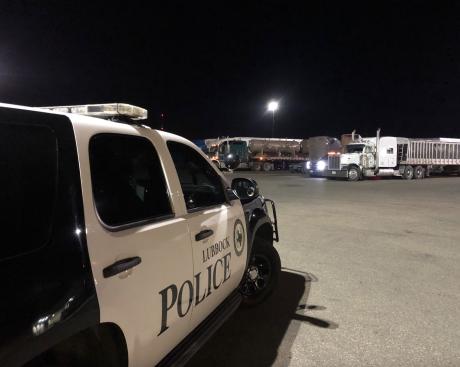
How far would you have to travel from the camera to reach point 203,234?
267cm

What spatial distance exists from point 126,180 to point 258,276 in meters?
2.29

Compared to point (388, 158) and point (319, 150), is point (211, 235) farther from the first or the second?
point (319, 150)

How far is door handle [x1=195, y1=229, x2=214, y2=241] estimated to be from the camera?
8.48 ft

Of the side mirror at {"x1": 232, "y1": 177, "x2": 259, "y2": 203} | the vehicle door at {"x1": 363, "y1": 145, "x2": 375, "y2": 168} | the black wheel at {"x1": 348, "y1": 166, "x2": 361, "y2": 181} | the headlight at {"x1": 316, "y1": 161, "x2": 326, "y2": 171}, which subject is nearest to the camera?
the side mirror at {"x1": 232, "y1": 177, "x2": 259, "y2": 203}

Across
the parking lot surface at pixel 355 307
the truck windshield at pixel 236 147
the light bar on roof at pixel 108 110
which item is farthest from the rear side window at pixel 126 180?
the truck windshield at pixel 236 147

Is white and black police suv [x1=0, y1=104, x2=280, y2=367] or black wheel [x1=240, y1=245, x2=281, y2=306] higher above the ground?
white and black police suv [x1=0, y1=104, x2=280, y2=367]

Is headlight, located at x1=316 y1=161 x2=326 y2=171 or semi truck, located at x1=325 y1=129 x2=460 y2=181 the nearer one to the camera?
semi truck, located at x1=325 y1=129 x2=460 y2=181

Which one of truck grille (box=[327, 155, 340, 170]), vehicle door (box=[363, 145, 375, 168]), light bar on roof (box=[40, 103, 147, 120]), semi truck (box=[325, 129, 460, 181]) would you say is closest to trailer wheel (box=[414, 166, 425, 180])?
semi truck (box=[325, 129, 460, 181])

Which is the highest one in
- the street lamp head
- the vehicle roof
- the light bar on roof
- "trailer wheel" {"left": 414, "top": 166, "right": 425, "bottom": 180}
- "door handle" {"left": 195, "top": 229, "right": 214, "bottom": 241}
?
the street lamp head

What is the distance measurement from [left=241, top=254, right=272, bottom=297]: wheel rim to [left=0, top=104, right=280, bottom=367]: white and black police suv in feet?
3.43

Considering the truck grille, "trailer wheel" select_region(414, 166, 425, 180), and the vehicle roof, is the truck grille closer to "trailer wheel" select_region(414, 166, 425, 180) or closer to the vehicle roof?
"trailer wheel" select_region(414, 166, 425, 180)

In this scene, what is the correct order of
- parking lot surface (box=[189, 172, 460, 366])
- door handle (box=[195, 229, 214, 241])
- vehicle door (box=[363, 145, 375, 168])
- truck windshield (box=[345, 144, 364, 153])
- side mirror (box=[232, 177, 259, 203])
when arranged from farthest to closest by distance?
1. truck windshield (box=[345, 144, 364, 153])
2. vehicle door (box=[363, 145, 375, 168])
3. side mirror (box=[232, 177, 259, 203])
4. parking lot surface (box=[189, 172, 460, 366])
5. door handle (box=[195, 229, 214, 241])

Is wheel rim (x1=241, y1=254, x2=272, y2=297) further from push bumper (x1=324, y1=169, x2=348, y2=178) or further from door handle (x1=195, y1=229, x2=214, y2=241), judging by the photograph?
push bumper (x1=324, y1=169, x2=348, y2=178)

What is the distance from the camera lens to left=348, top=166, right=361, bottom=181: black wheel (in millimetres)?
24781
